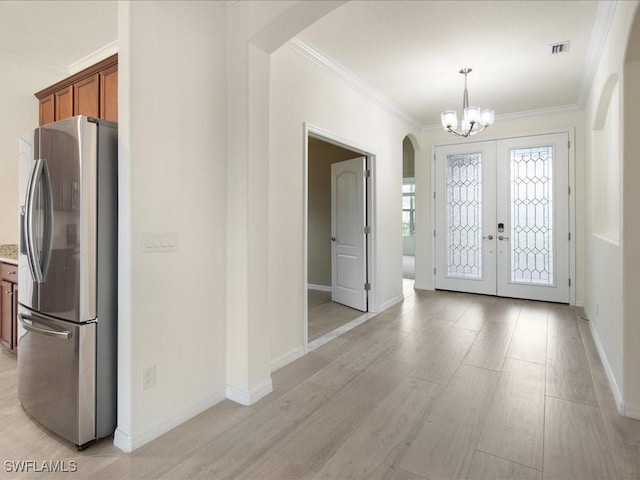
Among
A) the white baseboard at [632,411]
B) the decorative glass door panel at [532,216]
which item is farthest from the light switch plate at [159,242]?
the decorative glass door panel at [532,216]

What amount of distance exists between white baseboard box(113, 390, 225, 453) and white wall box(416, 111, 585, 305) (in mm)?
4724

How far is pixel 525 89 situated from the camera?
175 inches

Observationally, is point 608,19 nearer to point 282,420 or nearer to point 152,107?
point 152,107

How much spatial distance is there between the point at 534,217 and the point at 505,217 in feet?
1.26

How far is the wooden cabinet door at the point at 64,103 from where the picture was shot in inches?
121

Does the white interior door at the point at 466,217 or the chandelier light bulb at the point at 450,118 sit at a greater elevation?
the chandelier light bulb at the point at 450,118

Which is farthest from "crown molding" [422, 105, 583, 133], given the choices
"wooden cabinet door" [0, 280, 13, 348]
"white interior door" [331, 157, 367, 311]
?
"wooden cabinet door" [0, 280, 13, 348]

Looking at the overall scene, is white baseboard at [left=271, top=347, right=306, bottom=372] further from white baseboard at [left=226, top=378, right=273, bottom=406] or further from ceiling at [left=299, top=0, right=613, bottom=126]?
ceiling at [left=299, top=0, right=613, bottom=126]

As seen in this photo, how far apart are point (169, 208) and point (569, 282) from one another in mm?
5475

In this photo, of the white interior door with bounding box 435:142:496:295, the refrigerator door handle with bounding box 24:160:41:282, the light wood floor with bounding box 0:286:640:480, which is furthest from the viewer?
the white interior door with bounding box 435:142:496:295

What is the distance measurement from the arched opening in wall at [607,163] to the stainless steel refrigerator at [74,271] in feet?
11.3

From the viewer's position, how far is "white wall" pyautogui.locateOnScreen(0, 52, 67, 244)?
3428mm

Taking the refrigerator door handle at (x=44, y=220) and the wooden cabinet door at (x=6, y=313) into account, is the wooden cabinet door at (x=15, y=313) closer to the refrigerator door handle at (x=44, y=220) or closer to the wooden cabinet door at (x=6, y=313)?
the wooden cabinet door at (x=6, y=313)

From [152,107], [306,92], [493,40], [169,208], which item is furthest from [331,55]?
[169,208]
